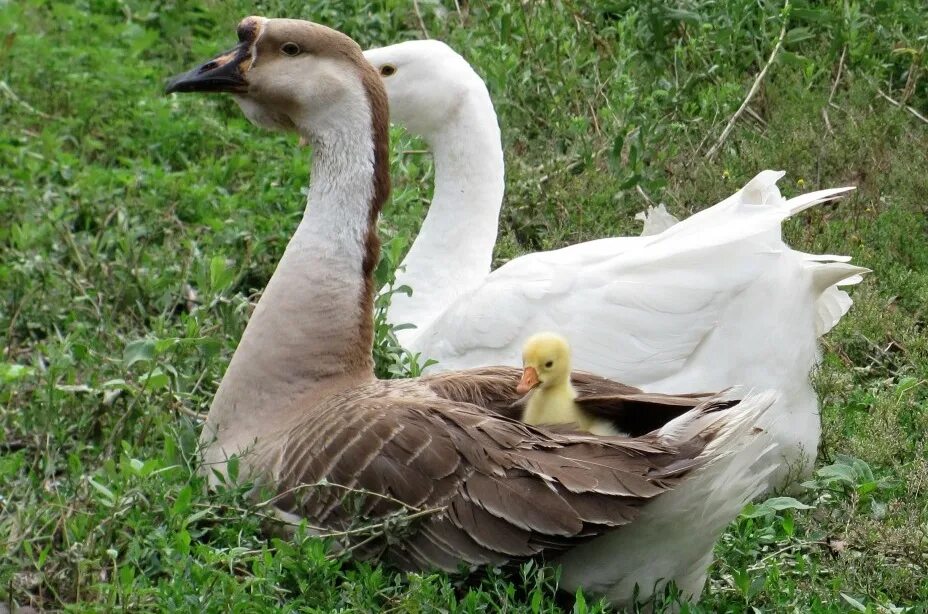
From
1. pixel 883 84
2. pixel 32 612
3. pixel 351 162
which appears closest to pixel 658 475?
pixel 351 162

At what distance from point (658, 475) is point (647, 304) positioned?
4.34 ft

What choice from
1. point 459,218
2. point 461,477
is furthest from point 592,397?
point 459,218

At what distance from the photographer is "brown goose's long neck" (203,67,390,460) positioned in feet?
16.4

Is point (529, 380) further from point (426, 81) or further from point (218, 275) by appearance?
point (426, 81)

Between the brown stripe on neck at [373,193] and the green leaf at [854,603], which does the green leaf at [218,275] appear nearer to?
the brown stripe on neck at [373,193]

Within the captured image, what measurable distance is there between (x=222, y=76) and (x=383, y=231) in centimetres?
138

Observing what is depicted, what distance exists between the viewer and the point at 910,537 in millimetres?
4809

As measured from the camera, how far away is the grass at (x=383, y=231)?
453cm

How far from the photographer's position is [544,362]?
465 centimetres

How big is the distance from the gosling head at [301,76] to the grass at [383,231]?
0.66 metres

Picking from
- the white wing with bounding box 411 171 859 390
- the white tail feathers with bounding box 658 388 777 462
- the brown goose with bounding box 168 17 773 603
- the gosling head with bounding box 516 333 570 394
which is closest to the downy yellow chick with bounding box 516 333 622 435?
the gosling head with bounding box 516 333 570 394

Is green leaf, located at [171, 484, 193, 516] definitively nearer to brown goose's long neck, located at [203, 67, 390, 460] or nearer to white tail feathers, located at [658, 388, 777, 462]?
brown goose's long neck, located at [203, 67, 390, 460]

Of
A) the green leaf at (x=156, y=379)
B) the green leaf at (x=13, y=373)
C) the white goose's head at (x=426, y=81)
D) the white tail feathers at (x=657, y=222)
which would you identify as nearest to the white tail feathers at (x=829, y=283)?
the white tail feathers at (x=657, y=222)

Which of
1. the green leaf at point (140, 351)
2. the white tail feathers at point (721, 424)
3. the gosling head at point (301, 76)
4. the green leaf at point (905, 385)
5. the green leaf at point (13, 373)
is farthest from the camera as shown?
the green leaf at point (13, 373)
